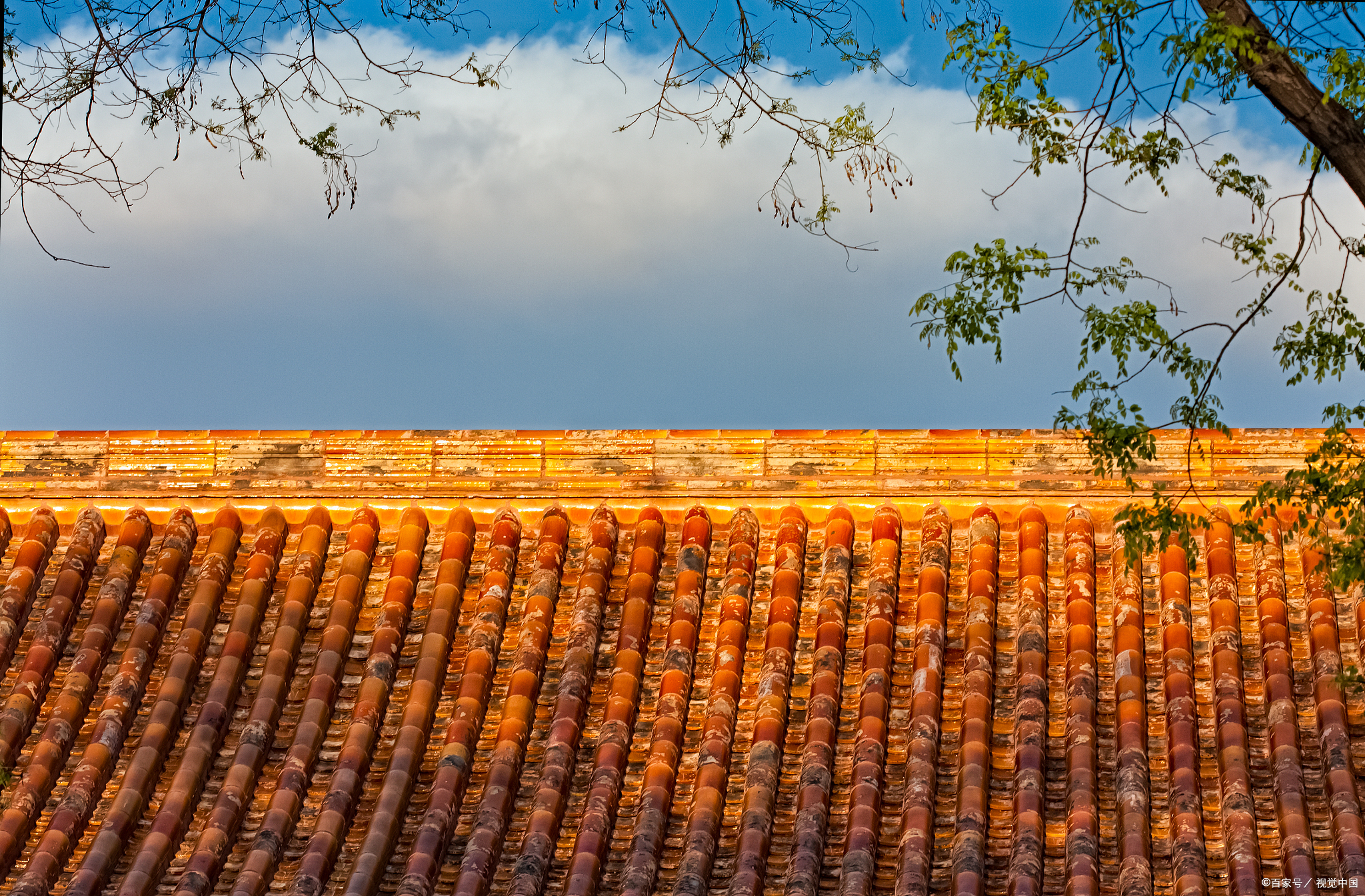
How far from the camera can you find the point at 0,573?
8.98 metres

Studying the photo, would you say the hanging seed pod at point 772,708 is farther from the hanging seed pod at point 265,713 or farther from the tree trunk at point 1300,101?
the tree trunk at point 1300,101

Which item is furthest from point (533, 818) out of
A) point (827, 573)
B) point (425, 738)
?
point (827, 573)

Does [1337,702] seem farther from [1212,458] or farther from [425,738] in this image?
[425,738]

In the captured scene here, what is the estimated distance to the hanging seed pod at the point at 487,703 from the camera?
6.94 m

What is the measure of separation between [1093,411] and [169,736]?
4.95 m

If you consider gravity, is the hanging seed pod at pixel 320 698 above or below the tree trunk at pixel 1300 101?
below

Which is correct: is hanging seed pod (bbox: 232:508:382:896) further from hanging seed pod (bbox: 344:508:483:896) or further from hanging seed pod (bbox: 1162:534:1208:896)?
hanging seed pod (bbox: 1162:534:1208:896)

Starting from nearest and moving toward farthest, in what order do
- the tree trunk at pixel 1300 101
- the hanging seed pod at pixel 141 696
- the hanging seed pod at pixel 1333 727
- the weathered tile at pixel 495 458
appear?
the tree trunk at pixel 1300 101, the hanging seed pod at pixel 1333 727, the hanging seed pod at pixel 141 696, the weathered tile at pixel 495 458

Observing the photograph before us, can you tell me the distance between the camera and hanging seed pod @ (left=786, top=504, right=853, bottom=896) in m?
6.69

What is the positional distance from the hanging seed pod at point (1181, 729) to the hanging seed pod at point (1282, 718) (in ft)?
1.17

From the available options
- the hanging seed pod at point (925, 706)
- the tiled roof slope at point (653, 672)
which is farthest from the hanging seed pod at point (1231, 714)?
the hanging seed pod at point (925, 706)

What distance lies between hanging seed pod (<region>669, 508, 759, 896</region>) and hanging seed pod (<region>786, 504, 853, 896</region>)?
384 mm

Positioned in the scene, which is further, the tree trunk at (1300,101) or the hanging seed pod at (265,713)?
the hanging seed pod at (265,713)

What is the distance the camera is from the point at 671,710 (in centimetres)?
770
